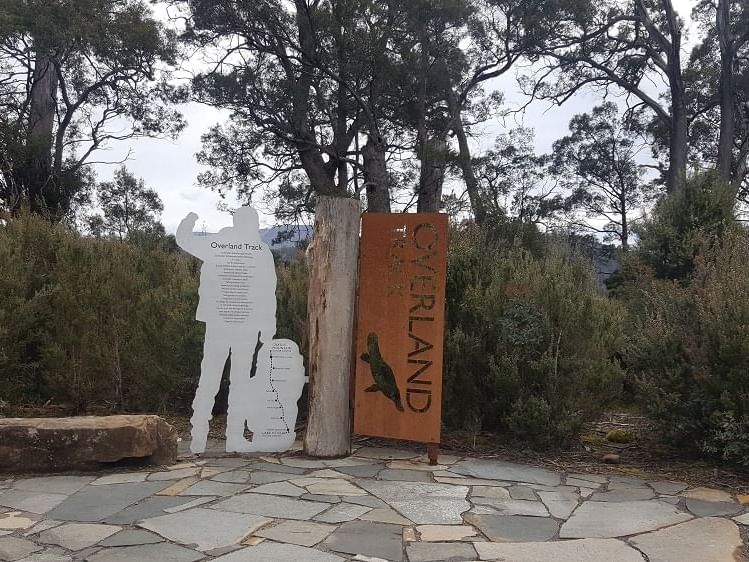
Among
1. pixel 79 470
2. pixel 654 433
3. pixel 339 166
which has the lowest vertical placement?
pixel 79 470

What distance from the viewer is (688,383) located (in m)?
5.01

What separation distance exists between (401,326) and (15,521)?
2.80 metres

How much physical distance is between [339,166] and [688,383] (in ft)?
60.7

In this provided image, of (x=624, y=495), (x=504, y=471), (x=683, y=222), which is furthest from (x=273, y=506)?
(x=683, y=222)

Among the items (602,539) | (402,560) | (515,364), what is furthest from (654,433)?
(402,560)

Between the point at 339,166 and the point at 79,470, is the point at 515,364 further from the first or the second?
the point at 339,166

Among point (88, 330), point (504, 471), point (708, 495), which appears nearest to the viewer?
point (708, 495)

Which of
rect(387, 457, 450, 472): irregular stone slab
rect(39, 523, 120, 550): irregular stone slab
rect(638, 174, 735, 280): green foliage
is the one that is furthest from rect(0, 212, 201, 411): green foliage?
rect(638, 174, 735, 280): green foliage

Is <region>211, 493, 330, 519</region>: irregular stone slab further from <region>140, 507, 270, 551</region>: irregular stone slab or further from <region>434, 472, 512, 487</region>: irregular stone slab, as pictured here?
<region>434, 472, 512, 487</region>: irregular stone slab

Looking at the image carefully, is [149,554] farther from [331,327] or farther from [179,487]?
[331,327]

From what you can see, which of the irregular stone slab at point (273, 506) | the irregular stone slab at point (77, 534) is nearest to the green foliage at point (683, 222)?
the irregular stone slab at point (273, 506)

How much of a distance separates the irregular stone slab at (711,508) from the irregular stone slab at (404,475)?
5.38 feet

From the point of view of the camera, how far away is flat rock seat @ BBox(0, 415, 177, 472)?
4.59 m

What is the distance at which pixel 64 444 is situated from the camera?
181 inches
